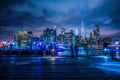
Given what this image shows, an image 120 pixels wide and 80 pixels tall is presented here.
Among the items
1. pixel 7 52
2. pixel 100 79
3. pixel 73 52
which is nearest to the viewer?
pixel 100 79

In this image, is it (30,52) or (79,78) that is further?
(30,52)

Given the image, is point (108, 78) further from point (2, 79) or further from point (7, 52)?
point (7, 52)

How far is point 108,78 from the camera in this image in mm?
11922

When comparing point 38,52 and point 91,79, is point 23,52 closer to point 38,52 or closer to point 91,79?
point 38,52

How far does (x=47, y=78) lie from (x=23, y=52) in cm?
3166

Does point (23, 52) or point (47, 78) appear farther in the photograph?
point (23, 52)

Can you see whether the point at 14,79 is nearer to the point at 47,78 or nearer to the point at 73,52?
the point at 47,78

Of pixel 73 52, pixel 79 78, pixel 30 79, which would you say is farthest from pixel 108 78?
pixel 73 52

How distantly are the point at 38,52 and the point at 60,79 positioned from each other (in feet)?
101

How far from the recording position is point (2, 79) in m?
11.7

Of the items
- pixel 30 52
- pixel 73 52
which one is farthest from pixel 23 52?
pixel 73 52

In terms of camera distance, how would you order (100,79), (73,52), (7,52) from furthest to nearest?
(7,52), (73,52), (100,79)

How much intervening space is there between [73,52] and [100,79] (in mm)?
23899

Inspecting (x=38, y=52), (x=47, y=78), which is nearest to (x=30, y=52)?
(x=38, y=52)
